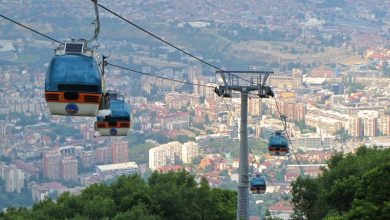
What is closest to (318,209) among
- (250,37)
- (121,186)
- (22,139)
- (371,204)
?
(121,186)

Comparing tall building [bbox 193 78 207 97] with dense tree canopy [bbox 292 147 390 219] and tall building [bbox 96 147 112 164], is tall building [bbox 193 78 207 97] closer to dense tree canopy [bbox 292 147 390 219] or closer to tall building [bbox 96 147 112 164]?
tall building [bbox 96 147 112 164]

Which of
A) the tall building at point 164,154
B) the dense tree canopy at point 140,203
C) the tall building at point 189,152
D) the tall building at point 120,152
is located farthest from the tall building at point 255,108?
the dense tree canopy at point 140,203

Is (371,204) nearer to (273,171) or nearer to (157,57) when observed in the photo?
(273,171)

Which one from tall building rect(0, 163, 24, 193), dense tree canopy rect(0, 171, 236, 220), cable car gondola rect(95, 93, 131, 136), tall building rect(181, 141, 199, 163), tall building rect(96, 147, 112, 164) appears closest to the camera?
cable car gondola rect(95, 93, 131, 136)

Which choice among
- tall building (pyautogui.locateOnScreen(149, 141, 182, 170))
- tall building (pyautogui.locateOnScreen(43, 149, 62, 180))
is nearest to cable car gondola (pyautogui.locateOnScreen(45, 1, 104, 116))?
tall building (pyautogui.locateOnScreen(43, 149, 62, 180))

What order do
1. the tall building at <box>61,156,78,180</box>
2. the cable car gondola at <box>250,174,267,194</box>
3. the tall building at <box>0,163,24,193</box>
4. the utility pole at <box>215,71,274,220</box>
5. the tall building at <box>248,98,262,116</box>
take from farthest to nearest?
the tall building at <box>248,98,262,116</box> → the tall building at <box>61,156,78,180</box> → the tall building at <box>0,163,24,193</box> → the cable car gondola at <box>250,174,267,194</box> → the utility pole at <box>215,71,274,220</box>

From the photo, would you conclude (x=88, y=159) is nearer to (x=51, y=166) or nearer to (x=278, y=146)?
(x=51, y=166)

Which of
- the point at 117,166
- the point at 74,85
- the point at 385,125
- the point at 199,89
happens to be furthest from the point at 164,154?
the point at 74,85

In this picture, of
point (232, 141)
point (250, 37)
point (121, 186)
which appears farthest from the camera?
point (250, 37)
